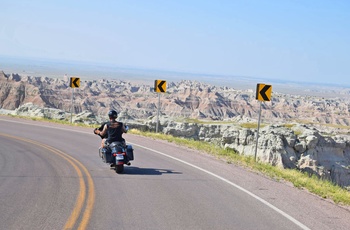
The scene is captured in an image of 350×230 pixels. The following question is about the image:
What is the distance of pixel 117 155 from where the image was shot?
1269cm

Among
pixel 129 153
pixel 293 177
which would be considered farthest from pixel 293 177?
pixel 129 153

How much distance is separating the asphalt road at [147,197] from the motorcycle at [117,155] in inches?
11.0

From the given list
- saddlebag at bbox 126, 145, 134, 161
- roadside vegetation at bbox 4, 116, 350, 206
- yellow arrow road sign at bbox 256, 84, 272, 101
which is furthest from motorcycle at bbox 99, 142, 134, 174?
yellow arrow road sign at bbox 256, 84, 272, 101

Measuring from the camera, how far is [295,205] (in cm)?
1026

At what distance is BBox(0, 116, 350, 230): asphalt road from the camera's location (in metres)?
8.12

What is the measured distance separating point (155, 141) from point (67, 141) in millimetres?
4169

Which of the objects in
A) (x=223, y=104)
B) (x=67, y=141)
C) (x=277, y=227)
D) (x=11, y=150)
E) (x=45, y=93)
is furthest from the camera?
(x=223, y=104)

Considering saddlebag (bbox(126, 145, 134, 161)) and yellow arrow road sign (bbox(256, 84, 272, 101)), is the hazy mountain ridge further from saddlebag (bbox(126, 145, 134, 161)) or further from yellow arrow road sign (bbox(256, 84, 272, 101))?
saddlebag (bbox(126, 145, 134, 161))

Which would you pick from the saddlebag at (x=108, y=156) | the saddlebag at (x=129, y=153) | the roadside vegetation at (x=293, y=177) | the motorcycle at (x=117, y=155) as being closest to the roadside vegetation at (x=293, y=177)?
the roadside vegetation at (x=293, y=177)

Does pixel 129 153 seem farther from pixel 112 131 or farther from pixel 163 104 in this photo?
pixel 163 104

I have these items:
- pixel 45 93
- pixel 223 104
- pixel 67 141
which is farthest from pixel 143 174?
pixel 223 104

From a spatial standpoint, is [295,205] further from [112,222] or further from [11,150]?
[11,150]

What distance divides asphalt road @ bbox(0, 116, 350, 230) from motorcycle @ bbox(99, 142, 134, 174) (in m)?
0.28

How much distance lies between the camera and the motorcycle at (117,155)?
12672 mm
